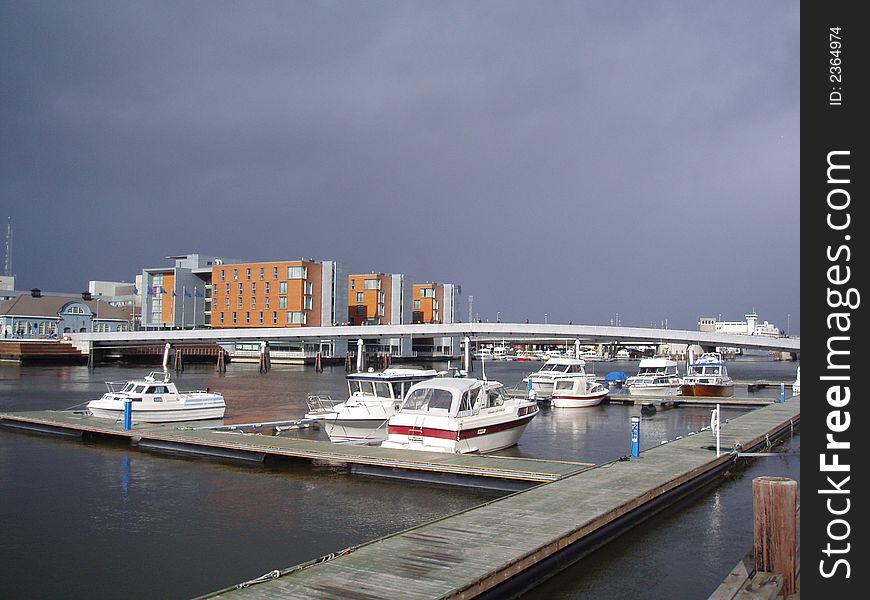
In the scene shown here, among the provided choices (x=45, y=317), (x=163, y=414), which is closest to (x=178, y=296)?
(x=45, y=317)

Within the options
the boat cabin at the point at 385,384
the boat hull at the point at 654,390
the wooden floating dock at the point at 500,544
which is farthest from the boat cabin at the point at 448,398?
the boat hull at the point at 654,390

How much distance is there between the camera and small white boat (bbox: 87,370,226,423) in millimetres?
35469

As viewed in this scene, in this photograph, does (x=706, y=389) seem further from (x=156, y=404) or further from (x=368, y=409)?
(x=156, y=404)

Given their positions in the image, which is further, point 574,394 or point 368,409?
point 574,394

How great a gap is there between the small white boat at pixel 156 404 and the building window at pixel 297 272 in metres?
78.5

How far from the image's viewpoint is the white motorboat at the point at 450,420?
84.6 ft

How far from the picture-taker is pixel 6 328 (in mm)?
117375

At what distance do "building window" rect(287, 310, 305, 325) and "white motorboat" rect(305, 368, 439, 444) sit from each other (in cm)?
8201

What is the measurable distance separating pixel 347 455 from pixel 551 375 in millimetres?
33545

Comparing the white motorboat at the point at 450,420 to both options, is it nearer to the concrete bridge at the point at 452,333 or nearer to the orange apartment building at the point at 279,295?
the concrete bridge at the point at 452,333

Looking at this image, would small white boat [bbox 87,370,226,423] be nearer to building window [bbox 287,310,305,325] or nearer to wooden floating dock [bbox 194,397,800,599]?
wooden floating dock [bbox 194,397,800,599]

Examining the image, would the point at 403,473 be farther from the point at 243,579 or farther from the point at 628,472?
the point at 243,579

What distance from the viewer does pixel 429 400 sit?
26.9 metres
